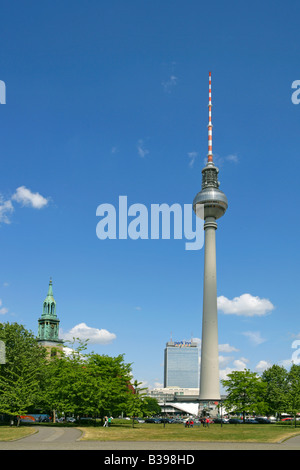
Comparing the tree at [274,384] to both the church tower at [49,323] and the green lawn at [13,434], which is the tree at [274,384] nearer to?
the green lawn at [13,434]

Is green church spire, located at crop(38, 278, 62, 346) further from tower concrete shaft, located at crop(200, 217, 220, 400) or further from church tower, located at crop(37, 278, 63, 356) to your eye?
tower concrete shaft, located at crop(200, 217, 220, 400)

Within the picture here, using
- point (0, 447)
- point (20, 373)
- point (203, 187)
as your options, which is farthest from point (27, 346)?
point (203, 187)

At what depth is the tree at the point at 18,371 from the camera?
184 feet

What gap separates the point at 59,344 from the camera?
153 m

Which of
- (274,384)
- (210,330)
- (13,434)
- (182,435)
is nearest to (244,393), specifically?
(274,384)

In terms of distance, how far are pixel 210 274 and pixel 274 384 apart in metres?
32.9

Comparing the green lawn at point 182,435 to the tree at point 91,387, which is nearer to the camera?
the green lawn at point 182,435

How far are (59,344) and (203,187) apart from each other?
7293cm

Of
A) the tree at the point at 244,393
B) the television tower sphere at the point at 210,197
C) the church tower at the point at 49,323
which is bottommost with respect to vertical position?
the tree at the point at 244,393

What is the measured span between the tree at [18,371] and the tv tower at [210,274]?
1671 inches

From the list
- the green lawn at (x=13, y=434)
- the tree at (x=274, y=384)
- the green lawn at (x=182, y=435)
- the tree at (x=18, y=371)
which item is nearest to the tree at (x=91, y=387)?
the tree at (x=18, y=371)

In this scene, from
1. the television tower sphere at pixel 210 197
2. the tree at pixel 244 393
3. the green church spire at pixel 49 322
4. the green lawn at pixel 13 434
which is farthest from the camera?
the green church spire at pixel 49 322
